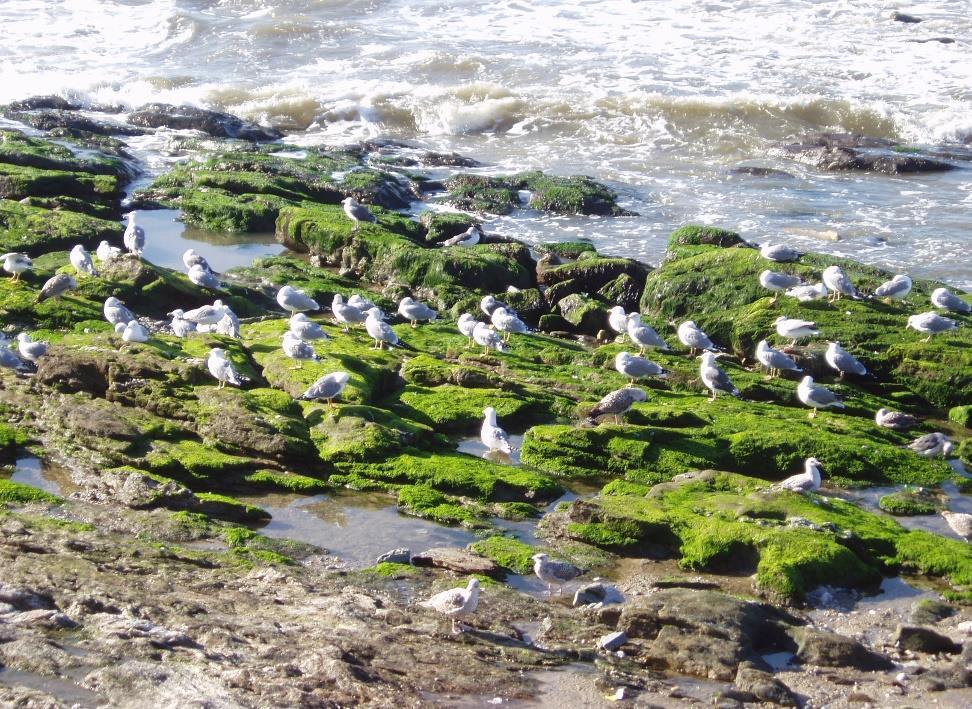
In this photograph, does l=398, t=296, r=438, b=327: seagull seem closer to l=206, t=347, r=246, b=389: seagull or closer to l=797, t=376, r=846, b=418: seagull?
l=206, t=347, r=246, b=389: seagull

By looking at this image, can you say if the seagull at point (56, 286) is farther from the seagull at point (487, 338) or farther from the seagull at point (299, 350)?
the seagull at point (487, 338)

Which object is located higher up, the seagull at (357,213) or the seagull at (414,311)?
the seagull at (357,213)

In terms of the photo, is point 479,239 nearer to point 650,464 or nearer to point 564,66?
point 650,464

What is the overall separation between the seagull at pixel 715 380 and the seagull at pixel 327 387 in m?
3.95

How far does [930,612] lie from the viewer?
831cm

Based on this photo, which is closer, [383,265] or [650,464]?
[650,464]

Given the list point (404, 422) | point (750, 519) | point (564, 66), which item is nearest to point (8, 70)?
point (564, 66)

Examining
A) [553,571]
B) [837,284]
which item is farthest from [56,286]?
[837,284]

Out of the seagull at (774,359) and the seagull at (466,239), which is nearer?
the seagull at (774,359)

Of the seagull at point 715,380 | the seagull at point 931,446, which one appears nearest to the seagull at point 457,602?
the seagull at point 715,380

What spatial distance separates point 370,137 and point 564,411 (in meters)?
17.5

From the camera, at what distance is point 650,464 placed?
421 inches

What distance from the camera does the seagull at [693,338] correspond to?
44.3 feet

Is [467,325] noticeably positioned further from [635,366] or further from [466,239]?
[466,239]
